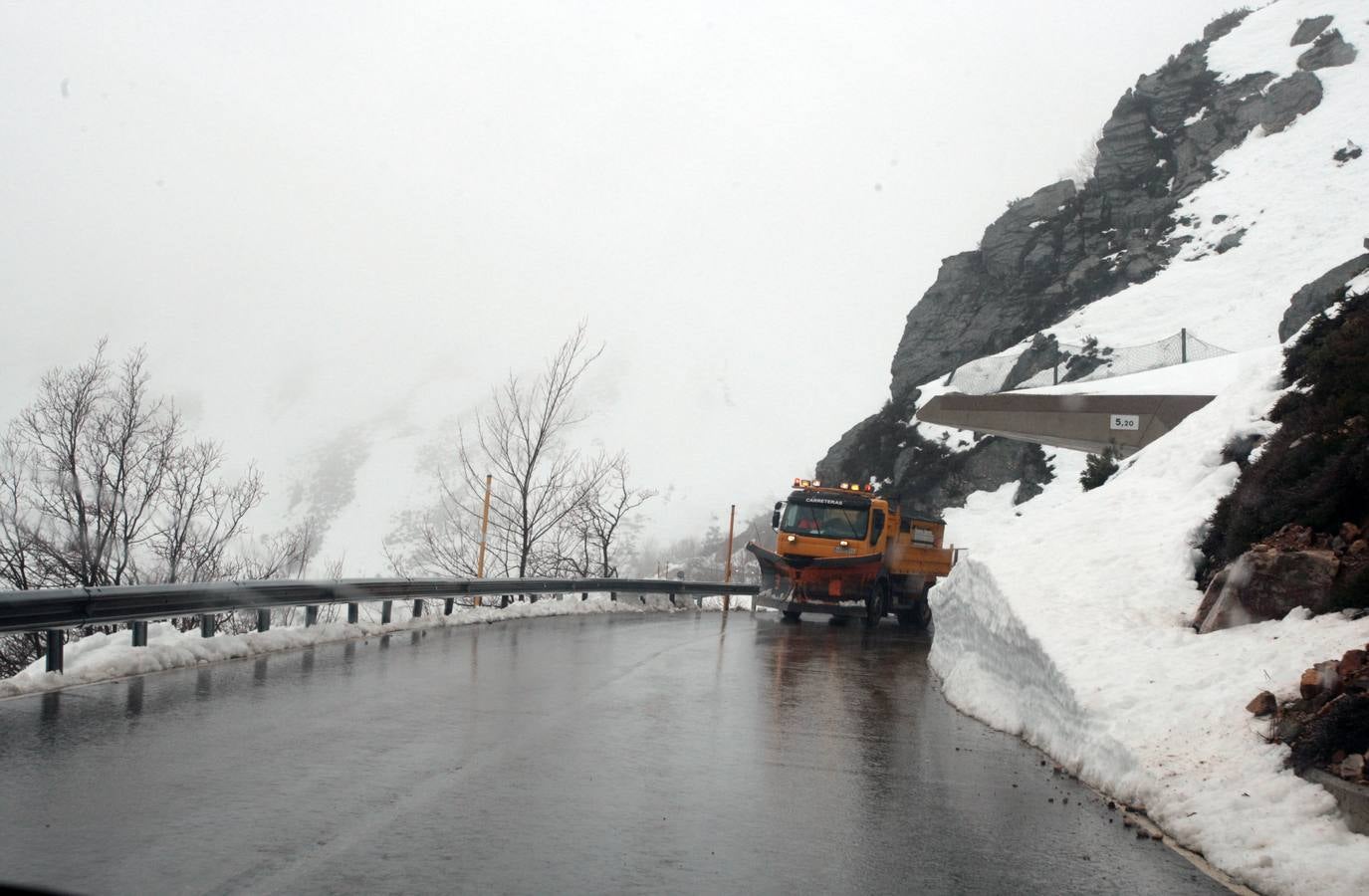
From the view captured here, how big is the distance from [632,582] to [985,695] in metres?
17.4

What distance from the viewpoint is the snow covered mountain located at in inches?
293

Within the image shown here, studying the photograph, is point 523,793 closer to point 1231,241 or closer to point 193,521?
point 193,521

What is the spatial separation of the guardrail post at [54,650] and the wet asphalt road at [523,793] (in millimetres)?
573

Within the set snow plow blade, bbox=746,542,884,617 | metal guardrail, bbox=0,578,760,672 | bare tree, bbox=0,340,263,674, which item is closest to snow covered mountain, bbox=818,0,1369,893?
snow plow blade, bbox=746,542,884,617

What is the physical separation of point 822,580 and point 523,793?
18.0m

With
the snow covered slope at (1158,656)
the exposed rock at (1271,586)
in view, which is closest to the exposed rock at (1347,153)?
the snow covered slope at (1158,656)

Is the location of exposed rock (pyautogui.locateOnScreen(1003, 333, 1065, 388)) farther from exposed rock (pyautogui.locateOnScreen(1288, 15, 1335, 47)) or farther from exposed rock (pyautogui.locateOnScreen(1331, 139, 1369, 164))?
exposed rock (pyautogui.locateOnScreen(1288, 15, 1335, 47))

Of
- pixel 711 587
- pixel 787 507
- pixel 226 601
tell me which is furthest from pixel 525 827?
pixel 711 587

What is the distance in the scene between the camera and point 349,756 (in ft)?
25.1

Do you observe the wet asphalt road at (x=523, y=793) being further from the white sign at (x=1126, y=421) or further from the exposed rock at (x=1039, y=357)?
the exposed rock at (x=1039, y=357)

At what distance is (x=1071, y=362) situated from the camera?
37500mm

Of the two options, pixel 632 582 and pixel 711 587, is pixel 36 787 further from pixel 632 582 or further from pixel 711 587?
pixel 711 587

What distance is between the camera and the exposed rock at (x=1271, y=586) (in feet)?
28.8

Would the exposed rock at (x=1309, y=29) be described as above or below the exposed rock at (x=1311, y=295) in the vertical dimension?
above
